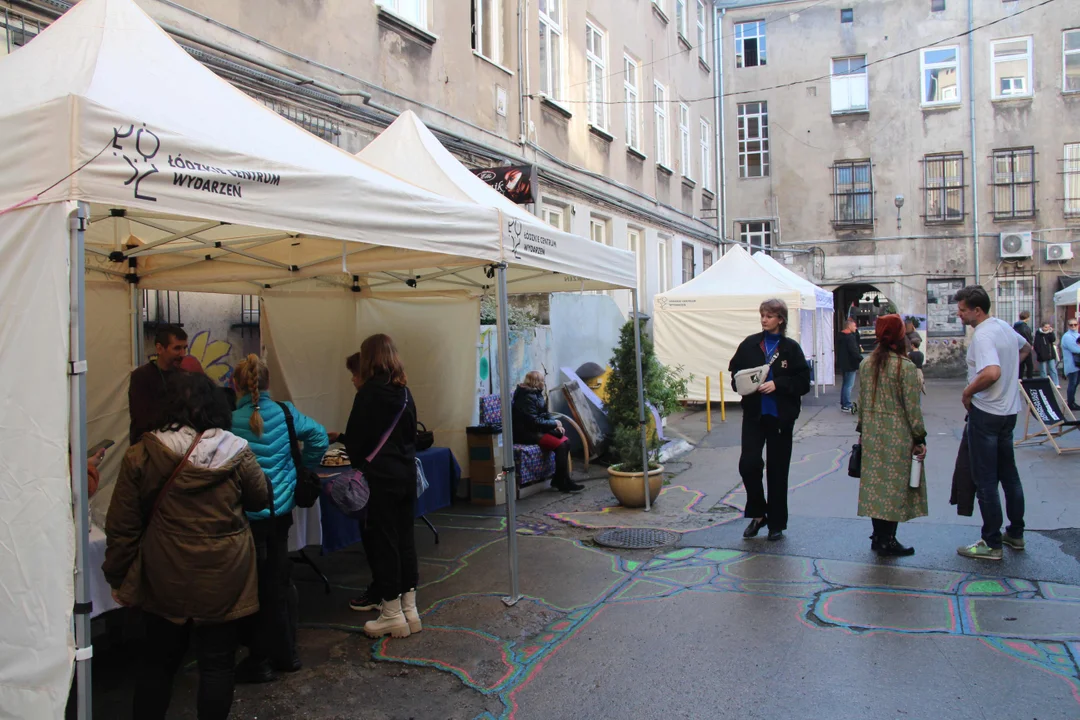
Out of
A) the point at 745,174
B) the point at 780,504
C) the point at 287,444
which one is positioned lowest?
the point at 780,504

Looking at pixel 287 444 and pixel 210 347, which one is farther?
pixel 210 347

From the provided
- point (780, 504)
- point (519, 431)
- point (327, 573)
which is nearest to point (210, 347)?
point (327, 573)

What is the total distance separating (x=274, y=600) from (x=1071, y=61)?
2791 centimetres

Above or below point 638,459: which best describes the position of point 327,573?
below

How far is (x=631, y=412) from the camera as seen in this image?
838 centimetres

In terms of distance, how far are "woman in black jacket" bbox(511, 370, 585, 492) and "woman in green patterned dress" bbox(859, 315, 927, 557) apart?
12.1 ft

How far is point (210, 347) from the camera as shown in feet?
23.9

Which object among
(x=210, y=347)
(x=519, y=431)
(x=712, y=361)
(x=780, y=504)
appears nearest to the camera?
(x=780, y=504)

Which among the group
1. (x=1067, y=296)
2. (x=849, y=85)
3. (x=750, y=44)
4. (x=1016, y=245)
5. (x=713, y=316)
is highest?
(x=750, y=44)

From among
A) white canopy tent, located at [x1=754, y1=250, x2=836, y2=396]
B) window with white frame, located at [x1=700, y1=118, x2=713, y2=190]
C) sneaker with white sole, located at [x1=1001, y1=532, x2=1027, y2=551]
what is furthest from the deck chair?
window with white frame, located at [x1=700, y1=118, x2=713, y2=190]

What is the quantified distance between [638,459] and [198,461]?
522 cm

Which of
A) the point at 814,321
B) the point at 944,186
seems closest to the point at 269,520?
the point at 814,321

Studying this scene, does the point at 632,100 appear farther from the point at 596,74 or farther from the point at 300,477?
the point at 300,477

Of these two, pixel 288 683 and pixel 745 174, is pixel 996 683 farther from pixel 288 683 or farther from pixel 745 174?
pixel 745 174
